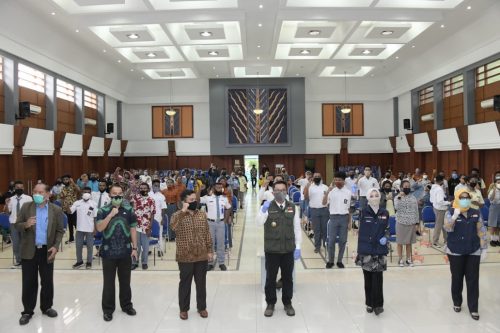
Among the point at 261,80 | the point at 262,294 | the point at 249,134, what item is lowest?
the point at 262,294

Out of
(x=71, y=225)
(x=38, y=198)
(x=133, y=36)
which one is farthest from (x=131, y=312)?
(x=133, y=36)

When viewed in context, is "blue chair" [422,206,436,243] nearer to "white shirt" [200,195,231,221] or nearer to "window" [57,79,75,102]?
"white shirt" [200,195,231,221]

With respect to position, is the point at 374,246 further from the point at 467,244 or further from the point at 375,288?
the point at 467,244

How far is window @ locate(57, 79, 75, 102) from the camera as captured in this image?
1951cm

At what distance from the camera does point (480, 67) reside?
17.6m

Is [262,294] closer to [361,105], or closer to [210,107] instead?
[210,107]

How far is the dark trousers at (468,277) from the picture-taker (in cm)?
536

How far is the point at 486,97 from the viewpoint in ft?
56.3

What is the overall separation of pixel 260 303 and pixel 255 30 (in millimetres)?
12650

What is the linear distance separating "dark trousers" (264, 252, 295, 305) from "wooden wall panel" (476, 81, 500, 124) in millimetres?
14474

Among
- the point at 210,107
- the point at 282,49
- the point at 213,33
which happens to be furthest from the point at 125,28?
the point at 210,107

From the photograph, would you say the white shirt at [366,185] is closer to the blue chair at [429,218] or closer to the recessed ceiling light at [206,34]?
the blue chair at [429,218]

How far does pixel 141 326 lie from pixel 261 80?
894 inches

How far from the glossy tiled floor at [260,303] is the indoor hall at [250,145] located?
4 centimetres
